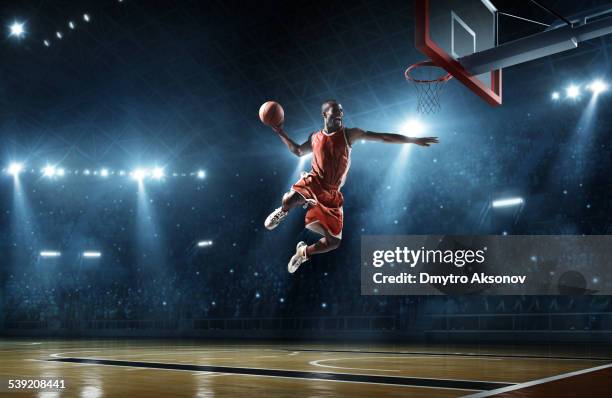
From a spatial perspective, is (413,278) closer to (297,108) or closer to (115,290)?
(297,108)

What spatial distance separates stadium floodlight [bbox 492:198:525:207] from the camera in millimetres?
19805

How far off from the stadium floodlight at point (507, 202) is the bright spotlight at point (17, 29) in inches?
575

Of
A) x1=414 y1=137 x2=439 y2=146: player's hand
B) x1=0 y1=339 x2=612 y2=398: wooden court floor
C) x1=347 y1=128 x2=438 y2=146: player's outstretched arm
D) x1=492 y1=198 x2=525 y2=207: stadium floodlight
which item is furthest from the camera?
x1=492 y1=198 x2=525 y2=207: stadium floodlight

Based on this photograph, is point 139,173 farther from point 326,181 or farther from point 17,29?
point 326,181

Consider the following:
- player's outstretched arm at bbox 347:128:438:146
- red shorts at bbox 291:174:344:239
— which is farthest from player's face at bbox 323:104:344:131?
red shorts at bbox 291:174:344:239

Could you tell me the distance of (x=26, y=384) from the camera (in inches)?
292

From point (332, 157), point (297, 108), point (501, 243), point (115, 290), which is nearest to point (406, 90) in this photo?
point (297, 108)

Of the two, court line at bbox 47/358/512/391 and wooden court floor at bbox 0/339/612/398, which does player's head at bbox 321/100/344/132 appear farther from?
court line at bbox 47/358/512/391

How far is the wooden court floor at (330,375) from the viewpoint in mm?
6691

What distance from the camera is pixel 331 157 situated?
5996mm

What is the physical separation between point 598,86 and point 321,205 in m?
14.7

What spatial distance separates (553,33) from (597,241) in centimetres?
1065

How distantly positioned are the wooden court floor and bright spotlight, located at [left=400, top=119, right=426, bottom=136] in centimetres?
943

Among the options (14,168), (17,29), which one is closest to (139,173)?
(14,168)
